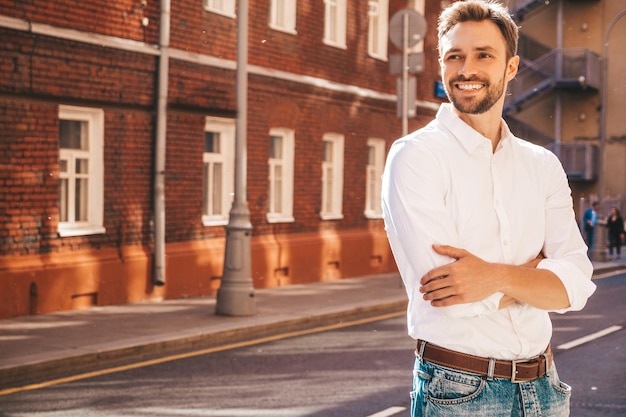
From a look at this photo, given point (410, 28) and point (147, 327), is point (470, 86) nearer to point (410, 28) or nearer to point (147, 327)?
point (147, 327)

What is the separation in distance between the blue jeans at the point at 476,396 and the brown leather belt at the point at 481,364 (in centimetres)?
2

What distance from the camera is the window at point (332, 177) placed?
2305 centimetres

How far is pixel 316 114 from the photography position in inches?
869

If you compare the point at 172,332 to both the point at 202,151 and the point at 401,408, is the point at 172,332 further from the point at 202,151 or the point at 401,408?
the point at 202,151

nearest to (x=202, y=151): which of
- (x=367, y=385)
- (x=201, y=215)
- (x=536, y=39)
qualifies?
(x=201, y=215)

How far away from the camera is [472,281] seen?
3.03 m

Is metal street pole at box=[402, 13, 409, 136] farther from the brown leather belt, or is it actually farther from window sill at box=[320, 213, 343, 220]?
the brown leather belt

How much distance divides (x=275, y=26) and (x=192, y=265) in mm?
5073

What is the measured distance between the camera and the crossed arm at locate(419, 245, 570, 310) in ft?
9.93

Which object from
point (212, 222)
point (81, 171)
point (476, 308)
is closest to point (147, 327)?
point (81, 171)

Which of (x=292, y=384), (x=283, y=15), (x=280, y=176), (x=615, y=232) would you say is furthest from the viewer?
(x=615, y=232)

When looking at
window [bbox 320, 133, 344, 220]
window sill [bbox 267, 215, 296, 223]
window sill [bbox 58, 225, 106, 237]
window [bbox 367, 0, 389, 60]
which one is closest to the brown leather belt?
window sill [bbox 58, 225, 106, 237]

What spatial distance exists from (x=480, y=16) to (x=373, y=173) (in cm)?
2190

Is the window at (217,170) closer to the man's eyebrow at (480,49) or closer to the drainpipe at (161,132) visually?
the drainpipe at (161,132)
